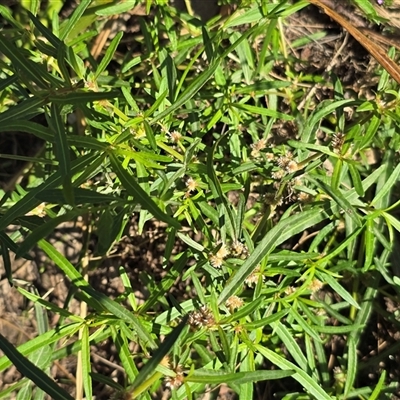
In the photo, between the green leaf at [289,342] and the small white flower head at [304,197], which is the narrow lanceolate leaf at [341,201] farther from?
the green leaf at [289,342]

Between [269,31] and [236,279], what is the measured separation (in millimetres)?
862

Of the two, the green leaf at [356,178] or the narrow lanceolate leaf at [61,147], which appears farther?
the green leaf at [356,178]

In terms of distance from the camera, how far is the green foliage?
1.35 meters

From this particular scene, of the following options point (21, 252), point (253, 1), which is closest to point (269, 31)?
point (253, 1)

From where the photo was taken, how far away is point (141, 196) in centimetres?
126

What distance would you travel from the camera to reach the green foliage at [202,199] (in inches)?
53.1

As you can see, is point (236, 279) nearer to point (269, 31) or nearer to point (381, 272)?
point (381, 272)

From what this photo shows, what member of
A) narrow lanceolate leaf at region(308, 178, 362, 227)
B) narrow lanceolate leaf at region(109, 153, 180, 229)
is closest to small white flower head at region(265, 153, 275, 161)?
narrow lanceolate leaf at region(308, 178, 362, 227)

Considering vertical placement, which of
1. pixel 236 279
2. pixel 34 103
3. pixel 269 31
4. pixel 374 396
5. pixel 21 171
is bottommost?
pixel 374 396

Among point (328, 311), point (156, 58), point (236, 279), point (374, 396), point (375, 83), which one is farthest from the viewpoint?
point (375, 83)

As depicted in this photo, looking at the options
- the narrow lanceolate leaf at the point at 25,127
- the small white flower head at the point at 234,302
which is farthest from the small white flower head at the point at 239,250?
the narrow lanceolate leaf at the point at 25,127

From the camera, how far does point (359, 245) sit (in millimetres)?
2135

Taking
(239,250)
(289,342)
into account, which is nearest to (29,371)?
(239,250)

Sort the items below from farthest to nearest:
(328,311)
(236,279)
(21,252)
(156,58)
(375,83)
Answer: (375,83) < (156,58) < (328,311) < (236,279) < (21,252)
